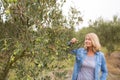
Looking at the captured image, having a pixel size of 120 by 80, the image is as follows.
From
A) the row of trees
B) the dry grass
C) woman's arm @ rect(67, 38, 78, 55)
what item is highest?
woman's arm @ rect(67, 38, 78, 55)

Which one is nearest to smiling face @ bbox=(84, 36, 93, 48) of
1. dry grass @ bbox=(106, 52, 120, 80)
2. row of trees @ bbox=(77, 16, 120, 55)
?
dry grass @ bbox=(106, 52, 120, 80)

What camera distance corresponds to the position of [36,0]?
20.6ft

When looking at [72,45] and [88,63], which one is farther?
[88,63]

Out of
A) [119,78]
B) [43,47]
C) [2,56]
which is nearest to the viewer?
[43,47]

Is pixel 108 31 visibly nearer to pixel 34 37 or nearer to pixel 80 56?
pixel 80 56

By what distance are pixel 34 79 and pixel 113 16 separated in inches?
1702

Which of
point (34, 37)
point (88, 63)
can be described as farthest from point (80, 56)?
point (34, 37)

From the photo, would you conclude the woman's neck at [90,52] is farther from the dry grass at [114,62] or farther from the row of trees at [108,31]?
the row of trees at [108,31]

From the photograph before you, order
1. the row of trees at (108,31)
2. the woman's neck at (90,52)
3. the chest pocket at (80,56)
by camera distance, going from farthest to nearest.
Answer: the row of trees at (108,31), the woman's neck at (90,52), the chest pocket at (80,56)

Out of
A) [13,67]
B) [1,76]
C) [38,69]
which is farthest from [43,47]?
[1,76]

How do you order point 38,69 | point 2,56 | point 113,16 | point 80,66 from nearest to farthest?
point 38,69
point 2,56
point 80,66
point 113,16

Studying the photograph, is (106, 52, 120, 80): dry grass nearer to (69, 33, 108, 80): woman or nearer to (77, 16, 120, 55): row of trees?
(77, 16, 120, 55): row of trees

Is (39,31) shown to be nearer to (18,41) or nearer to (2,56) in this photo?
(18,41)

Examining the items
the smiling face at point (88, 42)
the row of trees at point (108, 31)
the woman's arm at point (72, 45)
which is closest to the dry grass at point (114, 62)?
the row of trees at point (108, 31)
